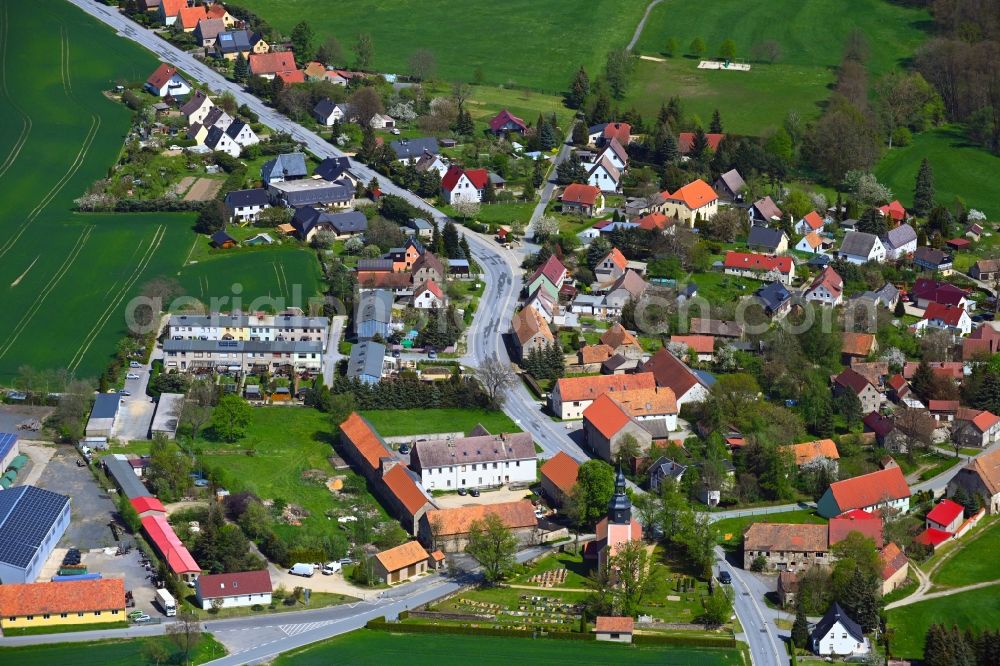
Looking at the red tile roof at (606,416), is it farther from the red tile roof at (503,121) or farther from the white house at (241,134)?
the red tile roof at (503,121)

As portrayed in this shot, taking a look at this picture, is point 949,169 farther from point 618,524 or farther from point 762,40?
point 618,524

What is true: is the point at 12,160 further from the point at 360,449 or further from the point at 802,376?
the point at 802,376

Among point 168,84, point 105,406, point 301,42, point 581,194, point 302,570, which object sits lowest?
point 302,570

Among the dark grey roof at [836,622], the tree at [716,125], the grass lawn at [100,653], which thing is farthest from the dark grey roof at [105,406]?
the tree at [716,125]

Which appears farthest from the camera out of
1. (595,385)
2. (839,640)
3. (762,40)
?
(762,40)

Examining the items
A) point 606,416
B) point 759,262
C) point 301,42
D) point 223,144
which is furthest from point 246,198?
point 606,416

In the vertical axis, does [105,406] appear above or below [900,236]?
above
